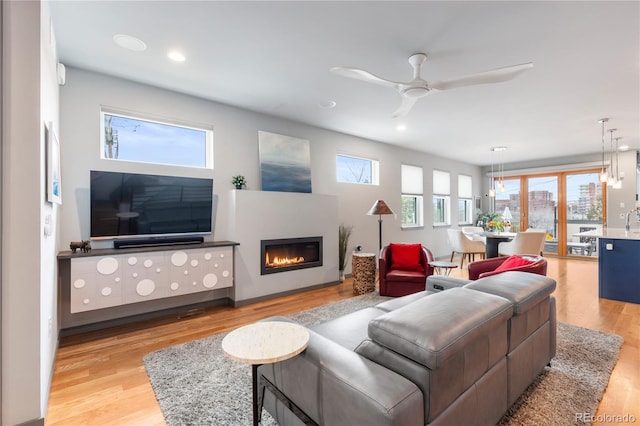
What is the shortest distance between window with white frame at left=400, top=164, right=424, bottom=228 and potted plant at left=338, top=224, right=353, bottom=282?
1922mm

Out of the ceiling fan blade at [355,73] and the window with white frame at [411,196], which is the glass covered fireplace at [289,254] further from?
the window with white frame at [411,196]

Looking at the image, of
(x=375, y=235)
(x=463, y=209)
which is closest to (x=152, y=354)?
(x=375, y=235)

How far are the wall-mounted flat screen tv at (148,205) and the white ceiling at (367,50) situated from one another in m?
1.20

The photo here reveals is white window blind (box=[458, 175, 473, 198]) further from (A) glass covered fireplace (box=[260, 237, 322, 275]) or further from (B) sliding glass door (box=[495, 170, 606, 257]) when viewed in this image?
(A) glass covered fireplace (box=[260, 237, 322, 275])

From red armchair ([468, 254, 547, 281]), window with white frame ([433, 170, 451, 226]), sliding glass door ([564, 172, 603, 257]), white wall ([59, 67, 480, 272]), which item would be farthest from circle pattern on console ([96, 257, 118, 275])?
sliding glass door ([564, 172, 603, 257])

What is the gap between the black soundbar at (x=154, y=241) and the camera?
132 inches

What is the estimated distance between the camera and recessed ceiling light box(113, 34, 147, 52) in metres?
2.65

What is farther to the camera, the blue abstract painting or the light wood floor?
the blue abstract painting

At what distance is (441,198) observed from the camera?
322 inches

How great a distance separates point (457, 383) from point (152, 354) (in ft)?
8.42

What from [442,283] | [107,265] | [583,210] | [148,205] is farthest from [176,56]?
[583,210]

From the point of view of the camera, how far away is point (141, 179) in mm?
3418

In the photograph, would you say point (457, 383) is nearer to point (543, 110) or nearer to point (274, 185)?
point (274, 185)

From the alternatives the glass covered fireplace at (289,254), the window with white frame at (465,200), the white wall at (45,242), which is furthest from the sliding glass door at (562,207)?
the white wall at (45,242)
